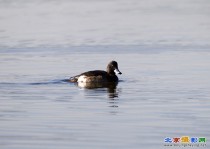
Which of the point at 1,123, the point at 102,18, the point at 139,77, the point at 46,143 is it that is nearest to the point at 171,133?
the point at 46,143

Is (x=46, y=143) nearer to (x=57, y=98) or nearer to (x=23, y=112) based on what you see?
(x=23, y=112)

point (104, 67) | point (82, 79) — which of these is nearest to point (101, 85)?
point (82, 79)

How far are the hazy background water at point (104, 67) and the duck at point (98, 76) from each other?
28 centimetres

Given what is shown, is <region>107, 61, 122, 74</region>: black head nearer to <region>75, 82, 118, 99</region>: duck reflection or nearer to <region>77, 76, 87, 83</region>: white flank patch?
<region>75, 82, 118, 99</region>: duck reflection

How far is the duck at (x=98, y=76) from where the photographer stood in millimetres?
19984

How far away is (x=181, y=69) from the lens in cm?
2159

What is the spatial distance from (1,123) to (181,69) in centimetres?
929

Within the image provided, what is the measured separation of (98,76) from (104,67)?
2749 mm

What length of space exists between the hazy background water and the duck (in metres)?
0.28

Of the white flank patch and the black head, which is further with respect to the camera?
the black head

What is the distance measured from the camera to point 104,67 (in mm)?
23234

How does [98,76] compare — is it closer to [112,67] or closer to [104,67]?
[112,67]

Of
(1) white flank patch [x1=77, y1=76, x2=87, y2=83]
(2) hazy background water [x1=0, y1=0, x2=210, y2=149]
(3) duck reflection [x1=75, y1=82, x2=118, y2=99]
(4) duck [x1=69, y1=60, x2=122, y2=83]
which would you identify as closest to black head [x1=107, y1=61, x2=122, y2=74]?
(4) duck [x1=69, y1=60, x2=122, y2=83]

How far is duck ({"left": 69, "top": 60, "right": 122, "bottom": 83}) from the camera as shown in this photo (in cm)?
1998
